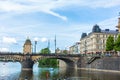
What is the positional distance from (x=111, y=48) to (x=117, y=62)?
21729 millimetres

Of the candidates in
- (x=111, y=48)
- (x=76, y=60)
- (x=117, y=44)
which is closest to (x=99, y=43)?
(x=76, y=60)

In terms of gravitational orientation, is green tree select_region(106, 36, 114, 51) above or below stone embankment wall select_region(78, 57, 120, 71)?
above

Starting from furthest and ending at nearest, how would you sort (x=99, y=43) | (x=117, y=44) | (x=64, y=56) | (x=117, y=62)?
(x=99, y=43) < (x=64, y=56) < (x=117, y=44) < (x=117, y=62)

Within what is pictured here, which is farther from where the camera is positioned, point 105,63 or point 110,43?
point 110,43

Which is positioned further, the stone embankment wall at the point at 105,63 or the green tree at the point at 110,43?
the green tree at the point at 110,43

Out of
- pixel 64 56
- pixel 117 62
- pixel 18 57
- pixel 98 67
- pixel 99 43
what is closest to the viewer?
pixel 117 62

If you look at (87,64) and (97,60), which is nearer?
(97,60)

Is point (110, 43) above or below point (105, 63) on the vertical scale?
above

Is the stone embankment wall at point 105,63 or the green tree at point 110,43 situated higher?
the green tree at point 110,43

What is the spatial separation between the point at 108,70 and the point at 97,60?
594 inches

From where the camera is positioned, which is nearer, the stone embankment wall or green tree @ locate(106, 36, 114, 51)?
the stone embankment wall

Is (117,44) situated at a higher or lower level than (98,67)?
higher

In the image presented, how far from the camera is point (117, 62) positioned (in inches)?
4518

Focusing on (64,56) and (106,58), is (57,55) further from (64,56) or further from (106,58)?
(106,58)
